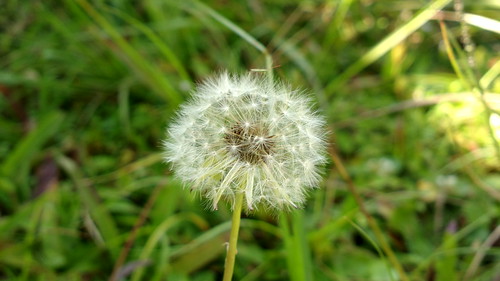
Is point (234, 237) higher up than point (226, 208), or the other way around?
point (226, 208)

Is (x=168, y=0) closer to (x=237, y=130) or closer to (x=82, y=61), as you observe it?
(x=82, y=61)

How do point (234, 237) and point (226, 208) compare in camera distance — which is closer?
point (234, 237)

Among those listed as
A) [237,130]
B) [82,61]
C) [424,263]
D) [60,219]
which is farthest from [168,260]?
[82,61]

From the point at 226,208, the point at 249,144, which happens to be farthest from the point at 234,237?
the point at 226,208

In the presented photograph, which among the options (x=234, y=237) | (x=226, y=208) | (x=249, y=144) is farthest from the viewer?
(x=226, y=208)

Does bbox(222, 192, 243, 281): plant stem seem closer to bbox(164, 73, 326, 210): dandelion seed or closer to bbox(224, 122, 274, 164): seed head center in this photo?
bbox(164, 73, 326, 210): dandelion seed

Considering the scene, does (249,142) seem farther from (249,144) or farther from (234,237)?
(234,237)

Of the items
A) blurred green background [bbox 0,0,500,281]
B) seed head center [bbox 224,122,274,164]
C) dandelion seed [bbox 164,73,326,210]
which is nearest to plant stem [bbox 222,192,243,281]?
dandelion seed [bbox 164,73,326,210]
